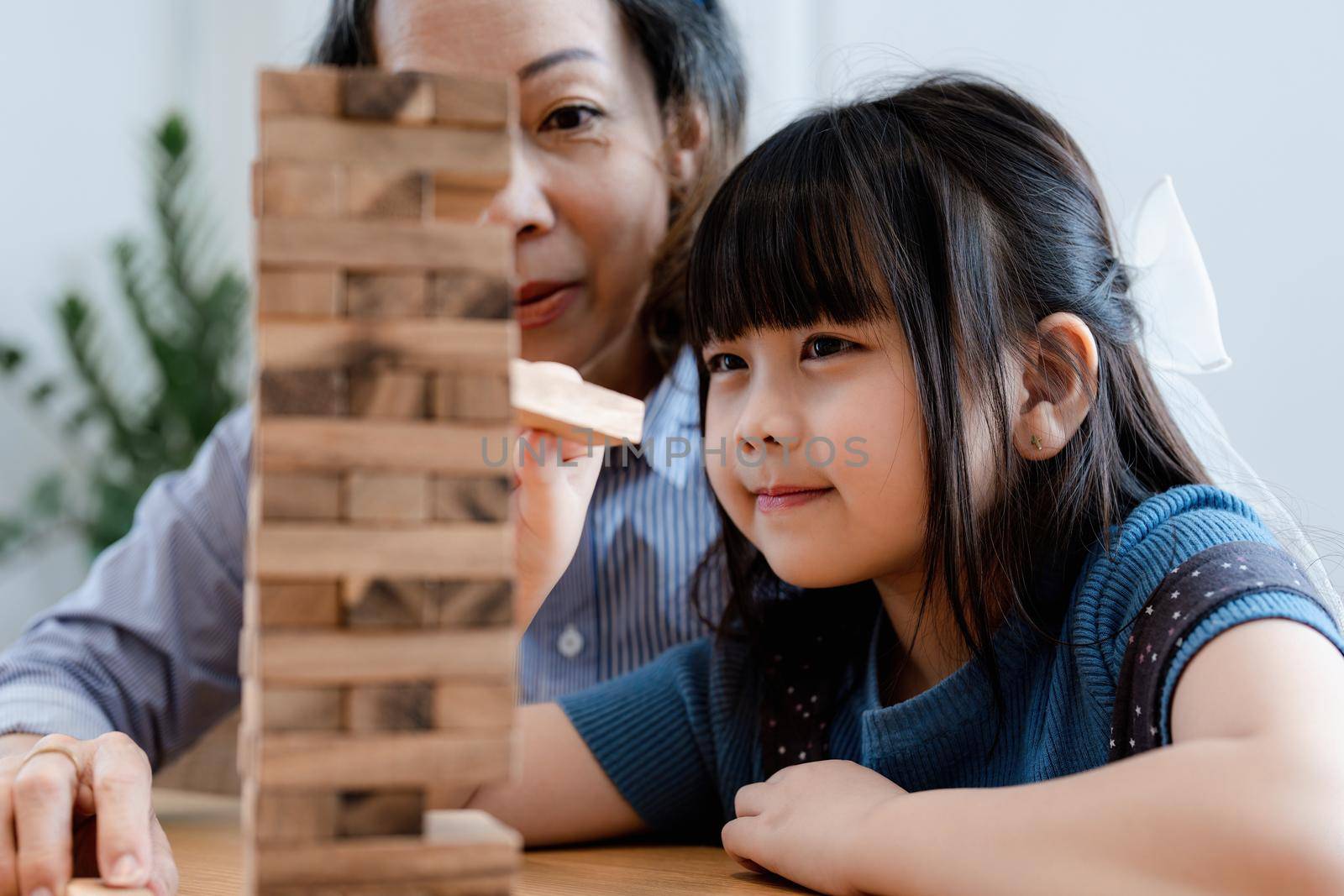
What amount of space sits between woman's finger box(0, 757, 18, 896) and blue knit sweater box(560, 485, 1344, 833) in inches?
16.0

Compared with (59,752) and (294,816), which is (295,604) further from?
(59,752)

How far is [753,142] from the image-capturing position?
62.6 inches

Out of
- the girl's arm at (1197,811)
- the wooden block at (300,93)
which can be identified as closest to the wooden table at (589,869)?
the girl's arm at (1197,811)

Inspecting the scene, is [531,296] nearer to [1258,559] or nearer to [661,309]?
[661,309]

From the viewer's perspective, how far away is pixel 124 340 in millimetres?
2652

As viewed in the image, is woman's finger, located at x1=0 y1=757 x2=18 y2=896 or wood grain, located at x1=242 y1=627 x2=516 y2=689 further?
woman's finger, located at x1=0 y1=757 x2=18 y2=896

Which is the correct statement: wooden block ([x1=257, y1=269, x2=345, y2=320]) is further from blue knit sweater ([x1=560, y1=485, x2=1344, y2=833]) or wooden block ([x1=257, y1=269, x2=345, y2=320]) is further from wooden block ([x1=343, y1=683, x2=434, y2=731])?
blue knit sweater ([x1=560, y1=485, x2=1344, y2=833])

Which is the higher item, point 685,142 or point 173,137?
point 173,137

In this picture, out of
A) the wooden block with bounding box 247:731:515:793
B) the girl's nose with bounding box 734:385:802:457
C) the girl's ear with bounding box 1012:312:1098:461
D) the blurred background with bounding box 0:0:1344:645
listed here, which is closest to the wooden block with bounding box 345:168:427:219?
the wooden block with bounding box 247:731:515:793

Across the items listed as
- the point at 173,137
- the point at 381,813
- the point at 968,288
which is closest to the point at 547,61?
the point at 968,288

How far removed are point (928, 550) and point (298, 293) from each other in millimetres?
499

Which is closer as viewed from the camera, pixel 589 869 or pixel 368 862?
pixel 368 862

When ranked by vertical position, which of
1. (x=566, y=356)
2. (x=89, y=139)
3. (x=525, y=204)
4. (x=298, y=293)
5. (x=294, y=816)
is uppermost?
(x=89, y=139)

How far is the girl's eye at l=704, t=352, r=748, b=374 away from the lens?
0.92m
